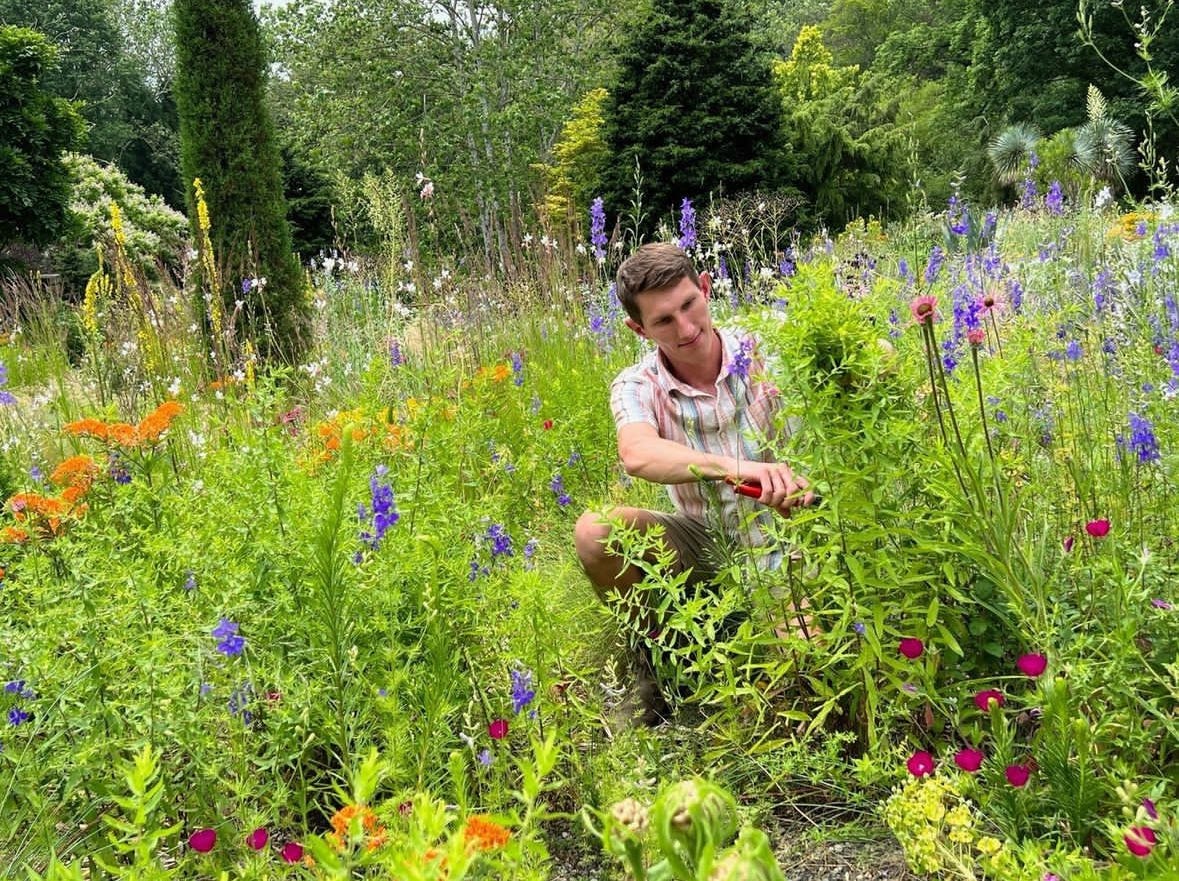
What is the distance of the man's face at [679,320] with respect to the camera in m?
2.26

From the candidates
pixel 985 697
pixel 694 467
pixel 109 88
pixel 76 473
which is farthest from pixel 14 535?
pixel 109 88

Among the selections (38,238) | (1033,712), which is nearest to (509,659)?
Result: (1033,712)

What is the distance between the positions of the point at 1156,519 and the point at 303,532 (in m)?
1.82

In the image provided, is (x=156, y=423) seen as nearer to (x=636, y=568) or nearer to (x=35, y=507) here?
(x=35, y=507)

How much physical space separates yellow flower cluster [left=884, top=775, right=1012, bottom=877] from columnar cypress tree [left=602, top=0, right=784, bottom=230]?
1213 cm

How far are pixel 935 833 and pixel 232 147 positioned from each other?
645 centimetres

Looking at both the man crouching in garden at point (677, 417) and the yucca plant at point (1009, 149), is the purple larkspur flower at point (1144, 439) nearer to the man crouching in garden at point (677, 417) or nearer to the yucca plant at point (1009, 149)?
the man crouching in garden at point (677, 417)

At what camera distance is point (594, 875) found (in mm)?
1638

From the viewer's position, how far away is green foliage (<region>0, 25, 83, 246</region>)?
34.8 ft

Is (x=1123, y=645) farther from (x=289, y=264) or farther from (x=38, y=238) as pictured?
(x=38, y=238)

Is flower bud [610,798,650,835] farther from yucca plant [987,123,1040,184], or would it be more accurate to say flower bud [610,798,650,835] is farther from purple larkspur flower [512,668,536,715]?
yucca plant [987,123,1040,184]

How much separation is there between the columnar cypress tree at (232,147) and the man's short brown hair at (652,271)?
441cm

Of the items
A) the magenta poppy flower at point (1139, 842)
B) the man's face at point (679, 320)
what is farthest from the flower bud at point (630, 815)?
the man's face at point (679, 320)

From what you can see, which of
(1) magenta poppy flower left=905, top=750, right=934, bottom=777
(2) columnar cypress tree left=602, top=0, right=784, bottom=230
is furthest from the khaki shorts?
(2) columnar cypress tree left=602, top=0, right=784, bottom=230
